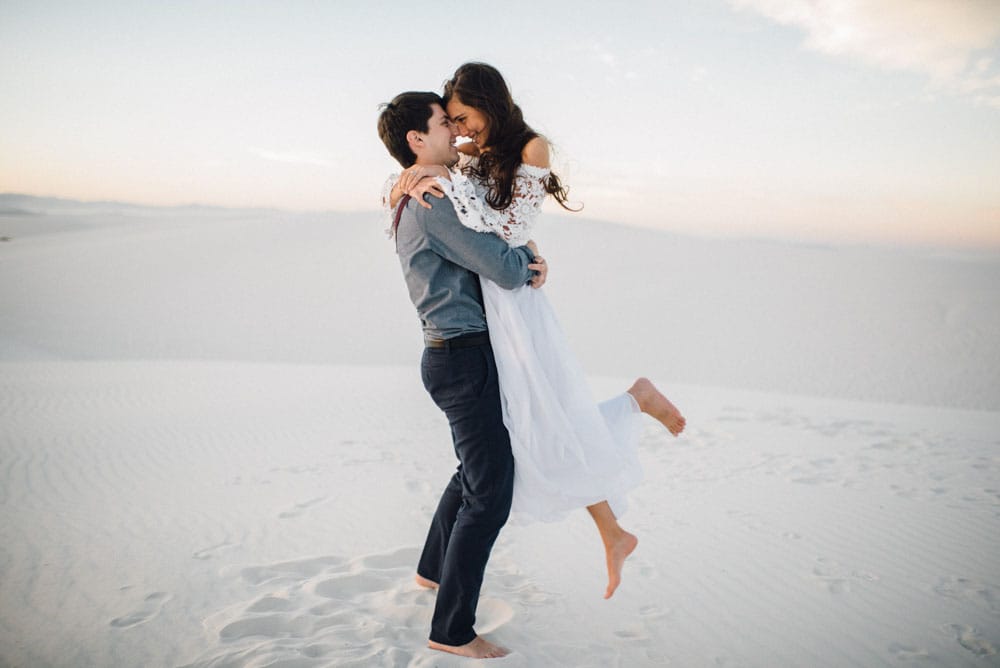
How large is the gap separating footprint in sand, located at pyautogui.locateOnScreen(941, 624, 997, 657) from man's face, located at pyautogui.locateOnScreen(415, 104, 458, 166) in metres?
3.37

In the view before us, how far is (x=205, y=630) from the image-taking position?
3102mm

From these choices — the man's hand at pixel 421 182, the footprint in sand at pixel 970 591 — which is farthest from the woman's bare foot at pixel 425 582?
the footprint in sand at pixel 970 591

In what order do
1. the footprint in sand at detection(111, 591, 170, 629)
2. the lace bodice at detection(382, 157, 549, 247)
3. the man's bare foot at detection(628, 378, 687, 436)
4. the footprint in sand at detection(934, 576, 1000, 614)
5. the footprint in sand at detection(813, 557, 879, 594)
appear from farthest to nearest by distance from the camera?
the footprint in sand at detection(813, 557, 879, 594) → the footprint in sand at detection(934, 576, 1000, 614) → the footprint in sand at detection(111, 591, 170, 629) → the man's bare foot at detection(628, 378, 687, 436) → the lace bodice at detection(382, 157, 549, 247)

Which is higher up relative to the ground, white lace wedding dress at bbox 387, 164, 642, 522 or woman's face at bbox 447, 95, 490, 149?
woman's face at bbox 447, 95, 490, 149

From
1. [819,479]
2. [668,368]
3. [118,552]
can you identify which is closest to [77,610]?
[118,552]

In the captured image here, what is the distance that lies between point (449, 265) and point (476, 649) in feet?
5.43

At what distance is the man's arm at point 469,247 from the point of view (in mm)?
2445

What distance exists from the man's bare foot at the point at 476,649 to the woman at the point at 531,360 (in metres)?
0.59

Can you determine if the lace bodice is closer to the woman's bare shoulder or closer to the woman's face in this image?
the woman's bare shoulder

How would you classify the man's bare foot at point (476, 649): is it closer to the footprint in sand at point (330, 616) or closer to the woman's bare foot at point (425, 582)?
the footprint in sand at point (330, 616)

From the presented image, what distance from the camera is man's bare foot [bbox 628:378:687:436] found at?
293 centimetres

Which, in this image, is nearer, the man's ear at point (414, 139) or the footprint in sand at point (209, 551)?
the man's ear at point (414, 139)

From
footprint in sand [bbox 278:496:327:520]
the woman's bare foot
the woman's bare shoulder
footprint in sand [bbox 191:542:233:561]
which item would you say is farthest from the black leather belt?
footprint in sand [bbox 278:496:327:520]

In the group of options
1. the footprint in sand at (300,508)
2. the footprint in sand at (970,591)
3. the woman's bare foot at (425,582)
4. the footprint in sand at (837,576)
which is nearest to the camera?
the woman's bare foot at (425,582)
